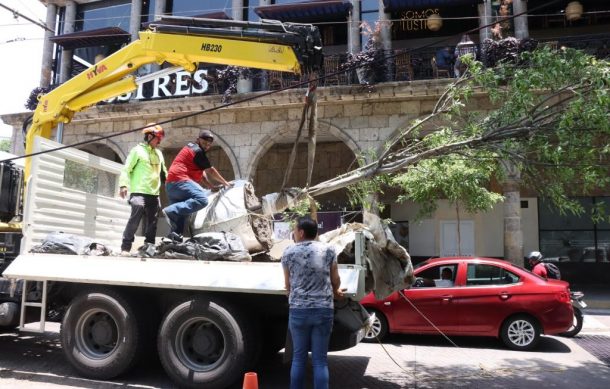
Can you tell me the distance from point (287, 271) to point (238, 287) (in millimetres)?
709

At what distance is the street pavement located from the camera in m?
5.60

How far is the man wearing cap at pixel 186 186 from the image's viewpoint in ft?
19.8

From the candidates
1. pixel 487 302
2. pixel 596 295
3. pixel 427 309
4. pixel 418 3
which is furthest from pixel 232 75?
pixel 596 295

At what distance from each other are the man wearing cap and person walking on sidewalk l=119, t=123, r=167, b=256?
43 cm

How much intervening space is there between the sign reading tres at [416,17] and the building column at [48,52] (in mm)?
12250

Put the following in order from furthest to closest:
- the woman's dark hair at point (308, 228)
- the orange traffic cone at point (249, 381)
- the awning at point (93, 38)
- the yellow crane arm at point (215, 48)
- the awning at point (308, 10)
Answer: the awning at point (93, 38) → the awning at point (308, 10) → the yellow crane arm at point (215, 48) → the woman's dark hair at point (308, 228) → the orange traffic cone at point (249, 381)

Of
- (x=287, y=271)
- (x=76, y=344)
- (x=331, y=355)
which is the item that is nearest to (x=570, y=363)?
(x=331, y=355)

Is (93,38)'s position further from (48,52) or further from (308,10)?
(308,10)

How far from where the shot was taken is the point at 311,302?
4195 mm

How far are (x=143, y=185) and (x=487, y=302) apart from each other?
5468 millimetres

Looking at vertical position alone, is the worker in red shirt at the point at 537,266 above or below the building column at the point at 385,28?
below

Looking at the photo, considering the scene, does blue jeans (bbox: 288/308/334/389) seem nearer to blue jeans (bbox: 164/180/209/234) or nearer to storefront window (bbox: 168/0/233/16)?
blue jeans (bbox: 164/180/209/234)

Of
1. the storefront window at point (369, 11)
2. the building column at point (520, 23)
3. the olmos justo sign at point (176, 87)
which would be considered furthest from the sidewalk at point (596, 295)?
the olmos justo sign at point (176, 87)

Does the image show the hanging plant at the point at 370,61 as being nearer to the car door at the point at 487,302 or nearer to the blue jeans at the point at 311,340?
the car door at the point at 487,302
